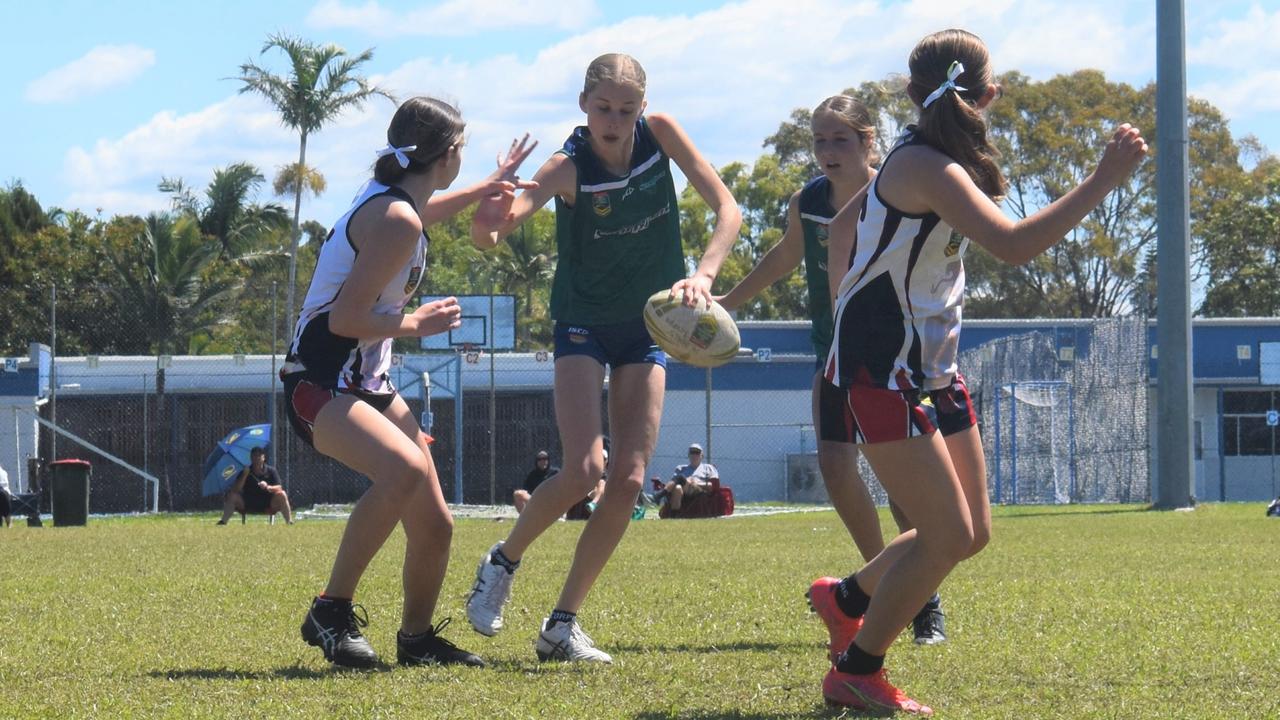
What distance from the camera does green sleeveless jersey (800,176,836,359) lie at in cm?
646

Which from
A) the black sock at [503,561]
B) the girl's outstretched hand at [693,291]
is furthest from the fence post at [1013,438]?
the girl's outstretched hand at [693,291]

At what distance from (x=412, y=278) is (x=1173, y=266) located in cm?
1928

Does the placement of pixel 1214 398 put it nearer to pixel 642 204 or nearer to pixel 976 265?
pixel 976 265

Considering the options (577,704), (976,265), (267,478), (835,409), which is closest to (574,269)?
(835,409)

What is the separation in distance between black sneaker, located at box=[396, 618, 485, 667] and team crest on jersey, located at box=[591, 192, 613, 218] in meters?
1.57

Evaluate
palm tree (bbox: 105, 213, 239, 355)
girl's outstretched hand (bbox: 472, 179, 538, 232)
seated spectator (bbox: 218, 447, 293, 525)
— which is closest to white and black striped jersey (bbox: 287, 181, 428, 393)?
girl's outstretched hand (bbox: 472, 179, 538, 232)

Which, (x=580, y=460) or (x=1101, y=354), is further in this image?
(x=1101, y=354)

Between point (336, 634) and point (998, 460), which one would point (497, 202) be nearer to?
point (336, 634)

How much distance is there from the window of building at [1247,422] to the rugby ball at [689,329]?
38.2m

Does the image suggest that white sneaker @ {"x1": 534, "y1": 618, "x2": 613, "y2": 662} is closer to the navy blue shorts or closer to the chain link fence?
the navy blue shorts

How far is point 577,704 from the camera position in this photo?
15.2 feet

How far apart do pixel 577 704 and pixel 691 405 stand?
111 feet

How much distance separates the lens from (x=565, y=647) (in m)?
5.64

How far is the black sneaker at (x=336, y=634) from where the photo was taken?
5379 millimetres
